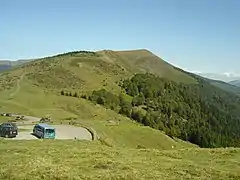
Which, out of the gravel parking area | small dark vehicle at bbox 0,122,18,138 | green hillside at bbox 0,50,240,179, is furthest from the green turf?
the gravel parking area

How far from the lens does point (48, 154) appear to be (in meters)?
29.4

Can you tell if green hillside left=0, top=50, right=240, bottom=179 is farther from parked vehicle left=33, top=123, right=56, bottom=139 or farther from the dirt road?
parked vehicle left=33, top=123, right=56, bottom=139

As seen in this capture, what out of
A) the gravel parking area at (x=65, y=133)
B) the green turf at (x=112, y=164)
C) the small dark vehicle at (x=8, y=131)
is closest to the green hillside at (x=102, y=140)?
the green turf at (x=112, y=164)

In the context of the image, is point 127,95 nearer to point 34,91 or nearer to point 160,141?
point 34,91

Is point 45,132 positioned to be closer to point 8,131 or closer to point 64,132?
point 8,131

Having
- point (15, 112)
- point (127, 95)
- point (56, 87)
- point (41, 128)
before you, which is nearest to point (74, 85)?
point (56, 87)

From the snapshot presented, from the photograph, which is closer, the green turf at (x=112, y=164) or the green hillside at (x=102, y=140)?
the green turf at (x=112, y=164)

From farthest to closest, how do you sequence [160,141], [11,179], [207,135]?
[207,135] < [160,141] < [11,179]

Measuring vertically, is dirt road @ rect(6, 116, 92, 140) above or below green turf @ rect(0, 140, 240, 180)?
below

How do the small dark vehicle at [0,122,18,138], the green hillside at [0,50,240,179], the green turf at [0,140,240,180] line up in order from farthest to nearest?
1. the small dark vehicle at [0,122,18,138]
2. the green hillside at [0,50,240,179]
3. the green turf at [0,140,240,180]

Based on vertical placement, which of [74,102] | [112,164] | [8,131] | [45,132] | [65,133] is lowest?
[65,133]

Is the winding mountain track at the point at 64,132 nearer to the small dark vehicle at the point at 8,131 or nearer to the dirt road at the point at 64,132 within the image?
the dirt road at the point at 64,132

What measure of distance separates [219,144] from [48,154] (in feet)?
501

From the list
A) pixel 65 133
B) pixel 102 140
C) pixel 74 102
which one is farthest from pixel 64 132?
pixel 74 102
